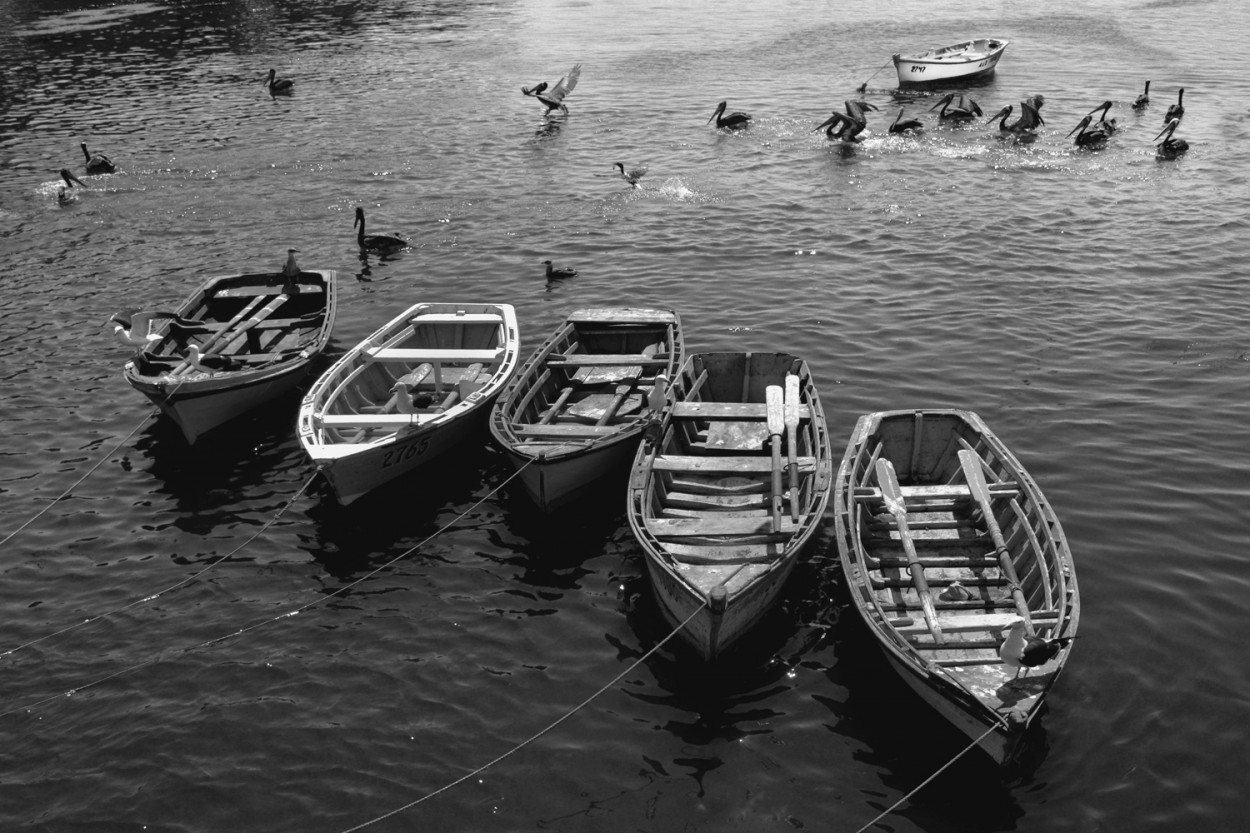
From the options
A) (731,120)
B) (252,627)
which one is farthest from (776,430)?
(731,120)

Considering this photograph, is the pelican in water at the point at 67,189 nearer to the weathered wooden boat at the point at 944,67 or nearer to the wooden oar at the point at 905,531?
the wooden oar at the point at 905,531

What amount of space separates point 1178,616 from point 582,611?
31.6 feet

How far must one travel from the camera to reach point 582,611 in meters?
16.3

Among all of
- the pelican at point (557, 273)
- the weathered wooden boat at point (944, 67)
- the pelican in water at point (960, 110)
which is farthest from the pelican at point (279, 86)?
the pelican in water at point (960, 110)

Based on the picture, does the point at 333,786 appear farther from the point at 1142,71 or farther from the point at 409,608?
the point at 1142,71

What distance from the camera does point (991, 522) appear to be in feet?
51.3

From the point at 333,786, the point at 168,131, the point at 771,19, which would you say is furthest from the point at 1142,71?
the point at 333,786

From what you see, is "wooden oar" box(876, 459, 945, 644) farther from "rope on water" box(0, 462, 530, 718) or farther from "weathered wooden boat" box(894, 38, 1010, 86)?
"weathered wooden boat" box(894, 38, 1010, 86)

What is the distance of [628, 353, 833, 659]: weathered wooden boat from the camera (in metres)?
14.5

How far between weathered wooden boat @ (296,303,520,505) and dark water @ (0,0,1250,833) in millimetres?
952

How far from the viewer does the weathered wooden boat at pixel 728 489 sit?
14.5 metres

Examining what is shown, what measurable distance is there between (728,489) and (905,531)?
3.45 meters

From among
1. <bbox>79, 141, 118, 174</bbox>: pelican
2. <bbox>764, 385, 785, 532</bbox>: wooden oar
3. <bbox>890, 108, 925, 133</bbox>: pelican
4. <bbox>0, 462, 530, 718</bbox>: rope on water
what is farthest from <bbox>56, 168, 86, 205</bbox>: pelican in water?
<bbox>890, 108, 925, 133</bbox>: pelican

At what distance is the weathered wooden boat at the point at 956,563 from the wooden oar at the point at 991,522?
2 centimetres
